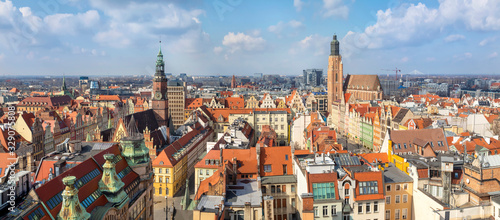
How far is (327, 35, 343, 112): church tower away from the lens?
14900 cm

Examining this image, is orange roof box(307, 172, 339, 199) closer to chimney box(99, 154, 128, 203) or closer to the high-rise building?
chimney box(99, 154, 128, 203)

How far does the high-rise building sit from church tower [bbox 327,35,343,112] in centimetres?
6187

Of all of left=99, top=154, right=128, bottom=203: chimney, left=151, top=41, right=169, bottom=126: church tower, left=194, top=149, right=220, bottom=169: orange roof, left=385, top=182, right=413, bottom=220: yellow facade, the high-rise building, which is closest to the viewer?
left=99, top=154, right=128, bottom=203: chimney

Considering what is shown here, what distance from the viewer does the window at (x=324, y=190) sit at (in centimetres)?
3925

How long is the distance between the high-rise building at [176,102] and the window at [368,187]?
305ft

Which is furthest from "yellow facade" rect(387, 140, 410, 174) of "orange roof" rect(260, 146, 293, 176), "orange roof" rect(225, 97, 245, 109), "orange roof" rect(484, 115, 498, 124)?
"orange roof" rect(225, 97, 245, 109)

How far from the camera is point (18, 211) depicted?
23719mm

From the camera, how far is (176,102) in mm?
126312

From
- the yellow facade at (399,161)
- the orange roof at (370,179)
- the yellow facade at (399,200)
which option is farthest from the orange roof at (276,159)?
the yellow facade at (399,161)

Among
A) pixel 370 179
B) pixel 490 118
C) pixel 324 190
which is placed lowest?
pixel 324 190

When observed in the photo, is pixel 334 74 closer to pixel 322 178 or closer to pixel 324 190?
pixel 322 178

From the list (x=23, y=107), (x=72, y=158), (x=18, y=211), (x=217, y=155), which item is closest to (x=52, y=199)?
(x=18, y=211)

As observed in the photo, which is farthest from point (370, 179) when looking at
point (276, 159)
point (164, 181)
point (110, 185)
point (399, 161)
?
point (164, 181)

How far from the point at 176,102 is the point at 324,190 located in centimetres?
9391
